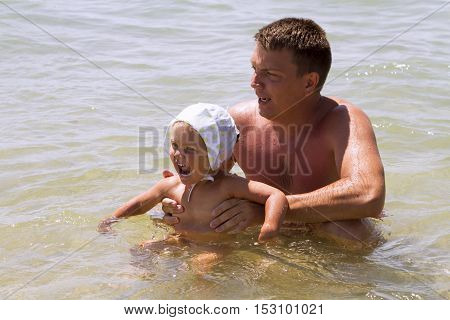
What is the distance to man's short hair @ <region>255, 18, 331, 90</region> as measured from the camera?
480 cm

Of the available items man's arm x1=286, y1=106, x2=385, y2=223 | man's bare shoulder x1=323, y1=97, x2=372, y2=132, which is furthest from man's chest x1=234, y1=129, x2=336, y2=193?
man's arm x1=286, y1=106, x2=385, y2=223

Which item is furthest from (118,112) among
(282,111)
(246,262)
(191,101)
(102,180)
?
(246,262)

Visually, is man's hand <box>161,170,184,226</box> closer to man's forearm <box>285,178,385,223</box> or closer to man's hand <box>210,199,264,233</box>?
man's hand <box>210,199,264,233</box>

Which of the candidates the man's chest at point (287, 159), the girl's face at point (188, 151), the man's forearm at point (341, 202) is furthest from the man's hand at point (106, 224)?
the man's forearm at point (341, 202)

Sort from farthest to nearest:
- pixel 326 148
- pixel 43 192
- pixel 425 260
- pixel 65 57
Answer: pixel 65 57
pixel 43 192
pixel 326 148
pixel 425 260

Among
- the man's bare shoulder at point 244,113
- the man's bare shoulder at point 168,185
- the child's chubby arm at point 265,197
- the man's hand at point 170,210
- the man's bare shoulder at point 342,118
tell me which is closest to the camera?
the child's chubby arm at point 265,197

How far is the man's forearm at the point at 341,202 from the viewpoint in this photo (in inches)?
178

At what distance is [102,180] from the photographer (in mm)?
5914

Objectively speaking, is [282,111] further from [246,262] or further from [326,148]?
[246,262]

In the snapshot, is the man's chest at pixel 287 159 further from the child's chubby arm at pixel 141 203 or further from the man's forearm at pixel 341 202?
the child's chubby arm at pixel 141 203

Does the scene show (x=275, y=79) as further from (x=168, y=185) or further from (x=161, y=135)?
(x=161, y=135)

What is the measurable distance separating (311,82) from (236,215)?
107 centimetres

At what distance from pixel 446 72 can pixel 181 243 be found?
5.32 meters

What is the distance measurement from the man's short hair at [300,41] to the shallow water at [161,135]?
1.11 m
